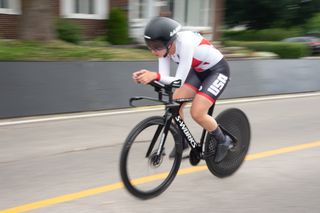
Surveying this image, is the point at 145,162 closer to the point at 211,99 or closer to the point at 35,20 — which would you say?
the point at 211,99

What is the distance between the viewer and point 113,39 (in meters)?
18.3

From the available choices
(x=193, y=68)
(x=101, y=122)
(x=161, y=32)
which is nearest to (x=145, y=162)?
(x=193, y=68)

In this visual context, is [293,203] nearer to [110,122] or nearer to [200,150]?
[200,150]

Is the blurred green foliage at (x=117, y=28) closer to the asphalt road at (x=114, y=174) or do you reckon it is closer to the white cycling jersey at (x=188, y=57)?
the asphalt road at (x=114, y=174)

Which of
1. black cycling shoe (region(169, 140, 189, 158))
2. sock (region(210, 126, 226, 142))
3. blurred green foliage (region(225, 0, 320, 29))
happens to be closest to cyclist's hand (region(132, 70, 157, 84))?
black cycling shoe (region(169, 140, 189, 158))

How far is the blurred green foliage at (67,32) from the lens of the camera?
1597 centimetres

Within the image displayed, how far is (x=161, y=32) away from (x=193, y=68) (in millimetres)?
813

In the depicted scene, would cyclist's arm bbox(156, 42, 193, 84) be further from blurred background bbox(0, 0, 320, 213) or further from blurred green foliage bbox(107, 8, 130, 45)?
blurred green foliage bbox(107, 8, 130, 45)

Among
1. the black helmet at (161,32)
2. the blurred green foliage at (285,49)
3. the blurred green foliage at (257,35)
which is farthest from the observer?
the blurred green foliage at (257,35)

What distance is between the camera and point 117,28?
1839cm

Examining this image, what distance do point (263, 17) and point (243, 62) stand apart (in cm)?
2550

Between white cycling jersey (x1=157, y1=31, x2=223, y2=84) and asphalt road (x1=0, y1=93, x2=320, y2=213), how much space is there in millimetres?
1166

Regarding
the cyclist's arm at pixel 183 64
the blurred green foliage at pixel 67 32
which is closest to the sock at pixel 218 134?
the cyclist's arm at pixel 183 64

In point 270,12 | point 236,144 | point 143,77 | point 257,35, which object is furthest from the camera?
point 257,35
